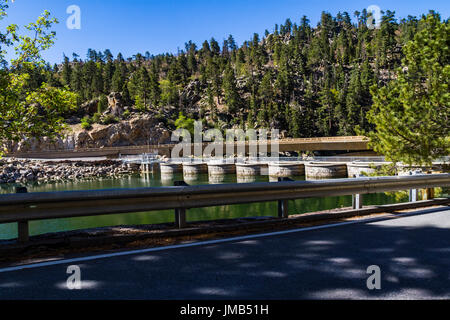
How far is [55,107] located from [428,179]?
1038cm

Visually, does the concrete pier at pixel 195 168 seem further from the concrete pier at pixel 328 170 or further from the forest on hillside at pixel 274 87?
the forest on hillside at pixel 274 87

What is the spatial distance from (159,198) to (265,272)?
2365mm

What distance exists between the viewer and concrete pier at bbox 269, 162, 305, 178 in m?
52.1

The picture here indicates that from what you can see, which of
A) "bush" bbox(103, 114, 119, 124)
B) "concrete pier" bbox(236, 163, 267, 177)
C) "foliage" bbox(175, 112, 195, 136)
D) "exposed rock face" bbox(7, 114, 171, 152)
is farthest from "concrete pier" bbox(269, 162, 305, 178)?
"bush" bbox(103, 114, 119, 124)

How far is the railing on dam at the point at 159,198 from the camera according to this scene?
456 cm

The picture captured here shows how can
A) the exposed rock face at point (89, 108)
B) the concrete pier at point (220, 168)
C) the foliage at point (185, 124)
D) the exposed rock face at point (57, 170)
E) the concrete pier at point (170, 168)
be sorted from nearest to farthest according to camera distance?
the concrete pier at point (220, 168) < the exposed rock face at point (57, 170) < the concrete pier at point (170, 168) < the foliage at point (185, 124) < the exposed rock face at point (89, 108)

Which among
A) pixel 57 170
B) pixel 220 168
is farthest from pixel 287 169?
pixel 57 170

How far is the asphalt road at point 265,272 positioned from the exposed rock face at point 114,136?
304 ft

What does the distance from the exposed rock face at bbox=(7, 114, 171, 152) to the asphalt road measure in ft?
304

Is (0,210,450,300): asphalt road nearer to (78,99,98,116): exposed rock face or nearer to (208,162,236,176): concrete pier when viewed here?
(208,162,236,176): concrete pier

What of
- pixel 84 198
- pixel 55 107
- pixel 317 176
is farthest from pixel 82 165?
pixel 84 198

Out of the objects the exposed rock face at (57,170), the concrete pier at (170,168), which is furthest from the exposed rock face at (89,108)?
the concrete pier at (170,168)

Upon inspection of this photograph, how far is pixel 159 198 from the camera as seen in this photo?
17.5 feet
